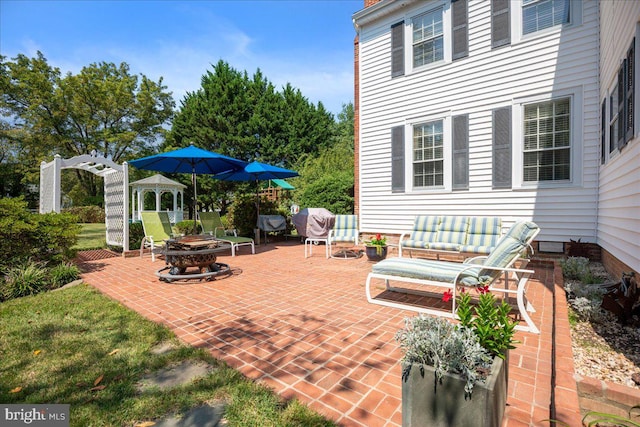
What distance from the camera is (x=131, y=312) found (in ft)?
12.5

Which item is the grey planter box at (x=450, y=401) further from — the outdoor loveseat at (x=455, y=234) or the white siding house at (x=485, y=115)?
the outdoor loveseat at (x=455, y=234)

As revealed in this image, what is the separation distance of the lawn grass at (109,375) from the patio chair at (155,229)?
4034 mm

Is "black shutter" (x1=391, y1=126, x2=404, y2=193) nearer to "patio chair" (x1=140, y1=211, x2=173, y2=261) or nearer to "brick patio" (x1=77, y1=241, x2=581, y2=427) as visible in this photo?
"brick patio" (x1=77, y1=241, x2=581, y2=427)

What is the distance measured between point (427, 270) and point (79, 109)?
2315 cm

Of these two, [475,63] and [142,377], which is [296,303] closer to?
[142,377]

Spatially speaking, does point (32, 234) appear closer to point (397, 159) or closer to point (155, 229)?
point (155, 229)

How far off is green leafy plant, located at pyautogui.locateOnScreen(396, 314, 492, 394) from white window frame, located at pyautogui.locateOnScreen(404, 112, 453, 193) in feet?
21.1

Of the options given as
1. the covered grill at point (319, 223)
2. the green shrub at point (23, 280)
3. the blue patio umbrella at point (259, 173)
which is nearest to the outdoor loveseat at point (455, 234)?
the covered grill at point (319, 223)

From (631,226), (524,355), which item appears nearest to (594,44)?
(631,226)

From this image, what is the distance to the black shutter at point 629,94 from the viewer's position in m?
3.43

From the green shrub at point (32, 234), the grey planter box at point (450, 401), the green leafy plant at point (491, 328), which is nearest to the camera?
the grey planter box at point (450, 401)

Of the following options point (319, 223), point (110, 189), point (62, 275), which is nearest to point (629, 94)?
point (319, 223)

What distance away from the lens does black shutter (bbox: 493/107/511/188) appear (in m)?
6.68

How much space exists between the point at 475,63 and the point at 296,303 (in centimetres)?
690
